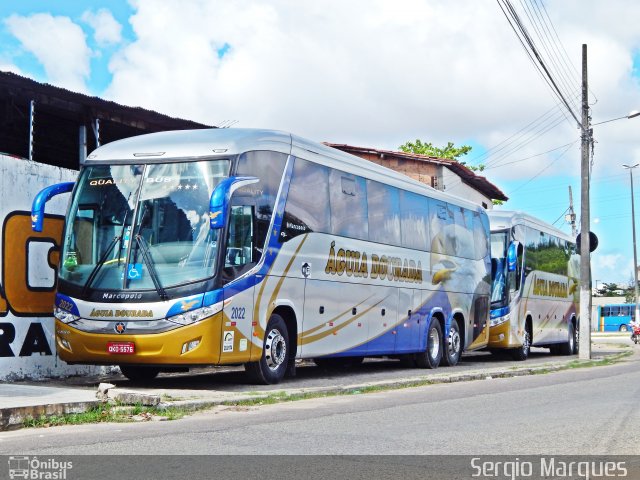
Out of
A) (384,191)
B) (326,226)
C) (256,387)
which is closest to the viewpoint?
(256,387)

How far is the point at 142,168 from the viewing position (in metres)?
12.9

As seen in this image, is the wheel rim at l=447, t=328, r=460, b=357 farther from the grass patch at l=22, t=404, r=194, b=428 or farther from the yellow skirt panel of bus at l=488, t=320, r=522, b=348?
the grass patch at l=22, t=404, r=194, b=428

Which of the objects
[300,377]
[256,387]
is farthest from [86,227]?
[300,377]

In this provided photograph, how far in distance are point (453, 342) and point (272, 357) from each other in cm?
→ 827

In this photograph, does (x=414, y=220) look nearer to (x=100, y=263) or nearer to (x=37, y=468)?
(x=100, y=263)

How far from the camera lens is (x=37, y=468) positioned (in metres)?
6.39

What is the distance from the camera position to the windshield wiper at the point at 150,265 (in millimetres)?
12172

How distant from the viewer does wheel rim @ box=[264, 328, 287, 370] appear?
13.7 metres

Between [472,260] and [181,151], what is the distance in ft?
36.4

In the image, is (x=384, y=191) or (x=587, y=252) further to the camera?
(x=587, y=252)

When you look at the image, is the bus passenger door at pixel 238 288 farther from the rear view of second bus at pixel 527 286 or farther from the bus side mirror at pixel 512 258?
the bus side mirror at pixel 512 258

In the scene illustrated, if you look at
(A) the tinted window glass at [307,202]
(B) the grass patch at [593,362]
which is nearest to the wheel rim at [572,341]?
(B) the grass patch at [593,362]

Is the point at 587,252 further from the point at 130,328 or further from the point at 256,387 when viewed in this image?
the point at 130,328

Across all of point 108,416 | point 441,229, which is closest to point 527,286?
point 441,229
